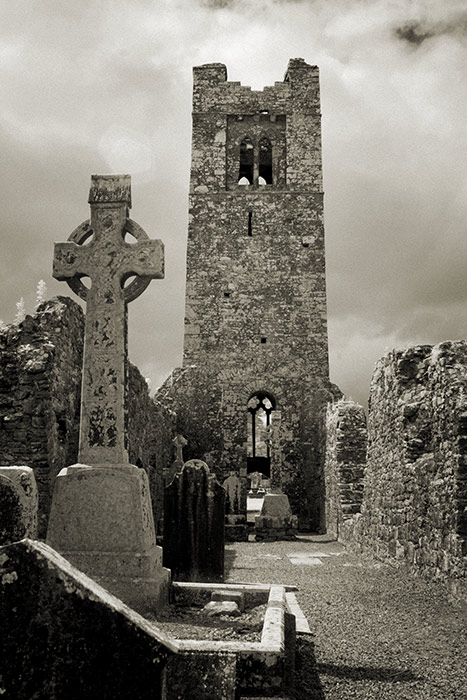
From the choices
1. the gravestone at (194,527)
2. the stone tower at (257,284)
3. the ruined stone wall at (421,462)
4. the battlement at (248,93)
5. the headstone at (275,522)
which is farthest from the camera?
the battlement at (248,93)

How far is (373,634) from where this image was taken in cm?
480

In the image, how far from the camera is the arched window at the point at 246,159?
2067 cm

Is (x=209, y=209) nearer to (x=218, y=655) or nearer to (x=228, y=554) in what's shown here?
(x=228, y=554)

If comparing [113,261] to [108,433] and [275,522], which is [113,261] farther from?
[275,522]

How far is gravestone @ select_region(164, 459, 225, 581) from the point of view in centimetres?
693

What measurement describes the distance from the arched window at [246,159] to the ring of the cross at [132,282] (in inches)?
645

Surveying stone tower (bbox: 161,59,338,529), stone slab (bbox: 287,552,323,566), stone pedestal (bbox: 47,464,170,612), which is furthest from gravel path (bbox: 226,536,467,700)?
stone tower (bbox: 161,59,338,529)

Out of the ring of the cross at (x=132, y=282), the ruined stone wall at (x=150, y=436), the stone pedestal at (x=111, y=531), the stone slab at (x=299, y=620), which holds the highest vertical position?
the ring of the cross at (x=132, y=282)

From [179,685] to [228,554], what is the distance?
8.74 meters

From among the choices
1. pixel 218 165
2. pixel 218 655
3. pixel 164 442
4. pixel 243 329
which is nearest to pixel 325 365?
pixel 243 329

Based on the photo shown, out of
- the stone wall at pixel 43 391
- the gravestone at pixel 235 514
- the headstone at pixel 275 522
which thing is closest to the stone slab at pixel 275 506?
the headstone at pixel 275 522

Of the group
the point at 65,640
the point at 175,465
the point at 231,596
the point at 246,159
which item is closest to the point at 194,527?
the point at 231,596

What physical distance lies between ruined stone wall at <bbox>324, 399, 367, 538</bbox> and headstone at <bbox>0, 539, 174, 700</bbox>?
478 inches

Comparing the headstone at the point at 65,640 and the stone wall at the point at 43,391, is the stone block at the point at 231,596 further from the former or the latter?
the headstone at the point at 65,640
